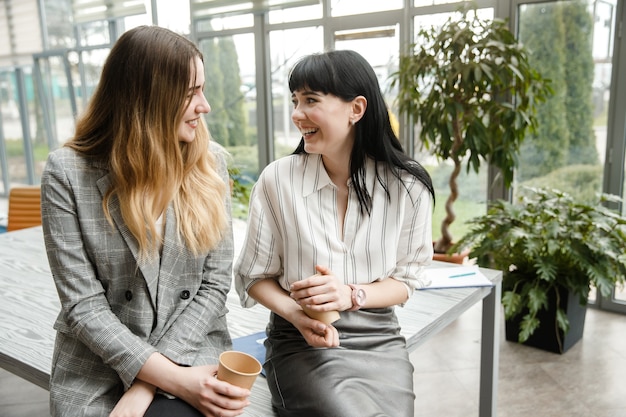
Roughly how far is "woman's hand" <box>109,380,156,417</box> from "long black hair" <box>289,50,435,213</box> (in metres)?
0.68

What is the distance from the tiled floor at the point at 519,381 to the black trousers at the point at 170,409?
174 centimetres

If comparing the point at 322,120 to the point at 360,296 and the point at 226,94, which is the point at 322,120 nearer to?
the point at 360,296

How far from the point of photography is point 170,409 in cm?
123

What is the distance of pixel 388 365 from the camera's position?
1404 mm

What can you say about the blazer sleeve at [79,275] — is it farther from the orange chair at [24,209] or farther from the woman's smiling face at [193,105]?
the orange chair at [24,209]

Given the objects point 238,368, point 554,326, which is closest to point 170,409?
point 238,368

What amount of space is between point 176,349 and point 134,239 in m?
0.27

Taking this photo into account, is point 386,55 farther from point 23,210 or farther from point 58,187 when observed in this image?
point 58,187

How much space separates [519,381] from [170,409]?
7.56 feet

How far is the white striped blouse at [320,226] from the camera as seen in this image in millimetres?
1470

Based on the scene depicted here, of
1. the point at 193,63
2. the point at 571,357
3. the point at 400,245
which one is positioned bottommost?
the point at 571,357

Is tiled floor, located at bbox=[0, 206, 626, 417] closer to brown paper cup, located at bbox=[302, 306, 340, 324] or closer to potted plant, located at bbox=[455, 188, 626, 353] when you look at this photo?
potted plant, located at bbox=[455, 188, 626, 353]

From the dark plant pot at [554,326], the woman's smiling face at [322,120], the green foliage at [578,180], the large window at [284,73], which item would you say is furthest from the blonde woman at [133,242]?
the large window at [284,73]

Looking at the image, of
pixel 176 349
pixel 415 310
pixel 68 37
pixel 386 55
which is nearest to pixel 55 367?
pixel 176 349
